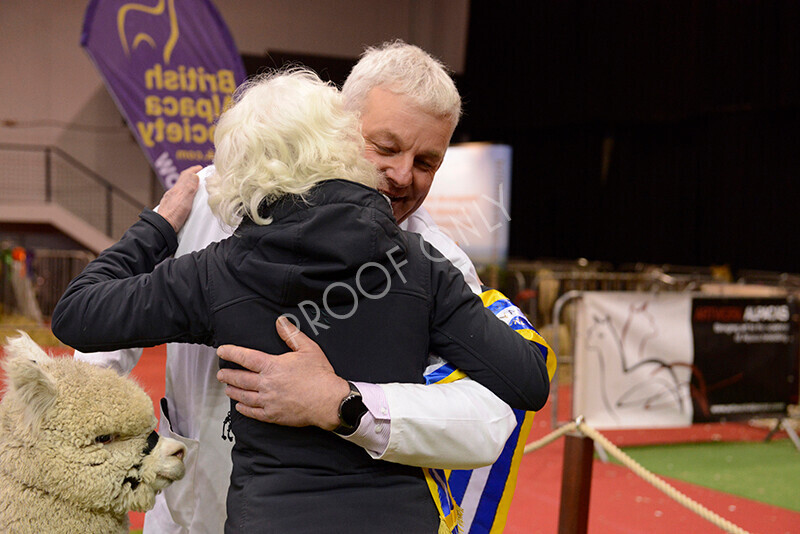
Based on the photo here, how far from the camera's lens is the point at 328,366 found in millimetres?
1142

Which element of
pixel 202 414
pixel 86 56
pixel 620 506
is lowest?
pixel 620 506

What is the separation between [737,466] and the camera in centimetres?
565

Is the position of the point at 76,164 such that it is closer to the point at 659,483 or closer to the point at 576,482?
the point at 576,482

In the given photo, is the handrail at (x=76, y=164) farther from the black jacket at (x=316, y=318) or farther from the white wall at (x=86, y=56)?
the black jacket at (x=316, y=318)

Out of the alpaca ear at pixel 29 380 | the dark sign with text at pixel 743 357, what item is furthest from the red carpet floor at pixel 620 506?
the alpaca ear at pixel 29 380

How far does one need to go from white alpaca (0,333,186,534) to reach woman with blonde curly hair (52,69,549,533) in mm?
81

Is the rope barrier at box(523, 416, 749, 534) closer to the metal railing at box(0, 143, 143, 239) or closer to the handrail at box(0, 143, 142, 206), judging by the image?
the metal railing at box(0, 143, 143, 239)

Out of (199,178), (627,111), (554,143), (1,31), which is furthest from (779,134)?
(199,178)

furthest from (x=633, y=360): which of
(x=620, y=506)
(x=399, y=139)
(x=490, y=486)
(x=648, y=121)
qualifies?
(x=648, y=121)

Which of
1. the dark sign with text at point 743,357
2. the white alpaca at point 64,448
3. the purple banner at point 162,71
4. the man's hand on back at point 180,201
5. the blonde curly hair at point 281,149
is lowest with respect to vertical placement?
the dark sign with text at point 743,357

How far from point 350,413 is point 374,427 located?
0.04 m

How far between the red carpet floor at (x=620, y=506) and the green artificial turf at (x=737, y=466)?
8.3 inches

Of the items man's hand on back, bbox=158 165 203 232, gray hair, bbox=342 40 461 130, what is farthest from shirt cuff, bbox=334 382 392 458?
gray hair, bbox=342 40 461 130

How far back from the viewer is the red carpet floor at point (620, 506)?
4.22 meters
